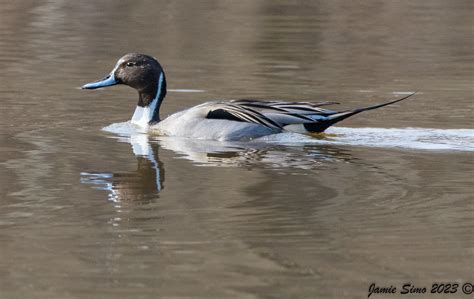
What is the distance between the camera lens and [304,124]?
472 inches

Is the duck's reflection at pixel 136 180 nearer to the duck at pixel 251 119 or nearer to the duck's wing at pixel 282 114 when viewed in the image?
the duck at pixel 251 119

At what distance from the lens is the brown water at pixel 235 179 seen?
672cm

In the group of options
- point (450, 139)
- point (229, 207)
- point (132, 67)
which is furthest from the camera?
point (132, 67)

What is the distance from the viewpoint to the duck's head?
43.5 ft

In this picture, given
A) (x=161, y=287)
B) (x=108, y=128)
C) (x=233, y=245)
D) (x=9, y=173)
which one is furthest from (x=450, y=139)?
(x=161, y=287)

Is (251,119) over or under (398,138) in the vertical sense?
over

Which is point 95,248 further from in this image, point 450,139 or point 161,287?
point 450,139

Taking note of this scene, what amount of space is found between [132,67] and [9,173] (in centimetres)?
376

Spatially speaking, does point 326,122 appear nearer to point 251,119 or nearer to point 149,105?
point 251,119

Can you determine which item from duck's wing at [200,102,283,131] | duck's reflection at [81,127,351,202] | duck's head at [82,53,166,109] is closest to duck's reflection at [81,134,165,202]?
duck's reflection at [81,127,351,202]

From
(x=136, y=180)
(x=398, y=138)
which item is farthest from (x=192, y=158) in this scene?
(x=398, y=138)

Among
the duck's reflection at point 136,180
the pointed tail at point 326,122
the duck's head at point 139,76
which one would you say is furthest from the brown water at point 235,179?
the duck's head at point 139,76

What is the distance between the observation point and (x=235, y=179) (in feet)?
31.3

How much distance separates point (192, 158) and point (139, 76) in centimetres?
275
